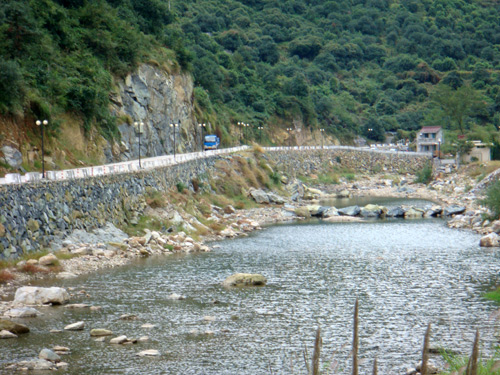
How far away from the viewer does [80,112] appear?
61.2m

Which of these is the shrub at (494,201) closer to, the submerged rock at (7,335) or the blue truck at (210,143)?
the submerged rock at (7,335)

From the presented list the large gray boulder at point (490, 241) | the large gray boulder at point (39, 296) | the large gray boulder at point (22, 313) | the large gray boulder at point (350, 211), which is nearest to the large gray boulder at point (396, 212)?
the large gray boulder at point (350, 211)

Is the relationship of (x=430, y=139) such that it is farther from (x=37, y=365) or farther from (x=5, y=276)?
(x=37, y=365)

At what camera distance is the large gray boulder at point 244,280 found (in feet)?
117

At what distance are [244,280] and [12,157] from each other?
69.8 ft

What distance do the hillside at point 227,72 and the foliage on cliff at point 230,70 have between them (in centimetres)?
16

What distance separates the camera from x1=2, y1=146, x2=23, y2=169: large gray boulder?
153 feet

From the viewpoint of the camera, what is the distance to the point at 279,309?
3012 centimetres

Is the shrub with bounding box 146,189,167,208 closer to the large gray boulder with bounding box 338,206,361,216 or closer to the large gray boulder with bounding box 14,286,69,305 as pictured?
the large gray boulder with bounding box 338,206,361,216

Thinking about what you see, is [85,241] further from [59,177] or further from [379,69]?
[379,69]

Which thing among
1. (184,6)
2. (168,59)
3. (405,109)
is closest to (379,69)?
(405,109)

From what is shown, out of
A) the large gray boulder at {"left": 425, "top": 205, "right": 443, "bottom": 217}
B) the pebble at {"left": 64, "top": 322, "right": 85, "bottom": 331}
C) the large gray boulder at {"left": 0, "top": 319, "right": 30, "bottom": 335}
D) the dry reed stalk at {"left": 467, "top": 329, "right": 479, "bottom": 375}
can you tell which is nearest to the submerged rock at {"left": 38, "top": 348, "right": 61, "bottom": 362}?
the large gray boulder at {"left": 0, "top": 319, "right": 30, "bottom": 335}

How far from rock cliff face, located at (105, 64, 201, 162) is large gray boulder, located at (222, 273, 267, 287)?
104ft

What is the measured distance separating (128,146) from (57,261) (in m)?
32.8
